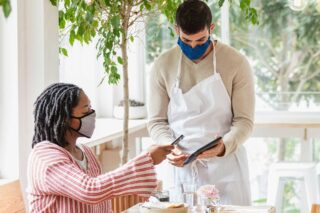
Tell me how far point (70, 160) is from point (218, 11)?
301 centimetres

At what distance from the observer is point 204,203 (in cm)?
211

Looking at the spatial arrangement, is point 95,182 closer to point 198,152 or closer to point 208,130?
point 198,152

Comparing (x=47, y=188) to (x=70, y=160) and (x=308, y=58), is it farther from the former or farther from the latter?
(x=308, y=58)

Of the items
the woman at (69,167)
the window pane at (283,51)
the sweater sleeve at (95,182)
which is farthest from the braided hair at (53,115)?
the window pane at (283,51)

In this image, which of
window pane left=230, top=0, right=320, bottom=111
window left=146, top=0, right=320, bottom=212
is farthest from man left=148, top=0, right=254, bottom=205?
window pane left=230, top=0, right=320, bottom=111

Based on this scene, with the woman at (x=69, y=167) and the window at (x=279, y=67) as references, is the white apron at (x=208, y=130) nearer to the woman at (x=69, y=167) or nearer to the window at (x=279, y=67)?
the woman at (x=69, y=167)

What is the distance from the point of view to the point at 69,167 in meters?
1.72

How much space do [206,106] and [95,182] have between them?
960 mm

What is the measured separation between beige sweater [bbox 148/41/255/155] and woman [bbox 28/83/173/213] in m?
0.61

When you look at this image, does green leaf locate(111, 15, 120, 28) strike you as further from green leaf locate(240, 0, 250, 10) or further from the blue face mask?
green leaf locate(240, 0, 250, 10)

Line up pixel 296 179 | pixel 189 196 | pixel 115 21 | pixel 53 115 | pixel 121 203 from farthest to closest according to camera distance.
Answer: pixel 296 179 < pixel 121 203 < pixel 115 21 < pixel 189 196 < pixel 53 115

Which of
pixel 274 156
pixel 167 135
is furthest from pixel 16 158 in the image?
pixel 274 156

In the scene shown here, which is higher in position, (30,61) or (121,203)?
(30,61)

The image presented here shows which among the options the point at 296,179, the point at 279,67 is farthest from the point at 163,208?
the point at 279,67
